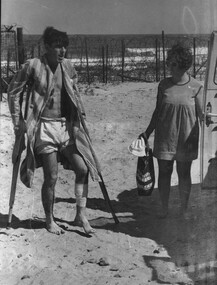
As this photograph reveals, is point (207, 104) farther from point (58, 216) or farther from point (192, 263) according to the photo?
point (58, 216)

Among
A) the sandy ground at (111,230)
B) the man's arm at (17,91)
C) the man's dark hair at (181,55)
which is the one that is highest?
the man's dark hair at (181,55)

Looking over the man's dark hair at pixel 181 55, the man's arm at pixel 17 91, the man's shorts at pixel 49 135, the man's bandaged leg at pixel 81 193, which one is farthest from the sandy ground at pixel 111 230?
the man's dark hair at pixel 181 55

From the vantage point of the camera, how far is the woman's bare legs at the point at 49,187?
4266 mm

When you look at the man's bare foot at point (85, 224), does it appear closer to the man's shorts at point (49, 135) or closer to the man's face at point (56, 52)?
the man's shorts at point (49, 135)

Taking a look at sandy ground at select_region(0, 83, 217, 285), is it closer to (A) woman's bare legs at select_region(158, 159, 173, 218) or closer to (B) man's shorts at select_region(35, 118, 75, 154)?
(A) woman's bare legs at select_region(158, 159, 173, 218)

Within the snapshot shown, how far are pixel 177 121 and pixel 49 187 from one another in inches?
47.1

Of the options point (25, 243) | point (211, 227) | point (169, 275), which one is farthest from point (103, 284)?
point (211, 227)

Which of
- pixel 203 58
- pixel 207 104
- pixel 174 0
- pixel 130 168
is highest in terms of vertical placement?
pixel 174 0

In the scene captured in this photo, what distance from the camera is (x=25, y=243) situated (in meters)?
4.30

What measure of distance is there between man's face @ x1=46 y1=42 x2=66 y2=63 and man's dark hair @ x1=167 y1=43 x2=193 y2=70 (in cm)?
91

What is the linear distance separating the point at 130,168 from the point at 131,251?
5.03 feet

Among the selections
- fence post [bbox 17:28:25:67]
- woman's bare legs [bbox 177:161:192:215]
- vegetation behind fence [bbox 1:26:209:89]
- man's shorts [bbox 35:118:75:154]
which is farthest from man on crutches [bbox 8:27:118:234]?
woman's bare legs [bbox 177:161:192:215]

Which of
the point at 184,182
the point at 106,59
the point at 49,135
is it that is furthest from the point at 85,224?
the point at 106,59

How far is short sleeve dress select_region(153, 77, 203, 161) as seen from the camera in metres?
4.39
